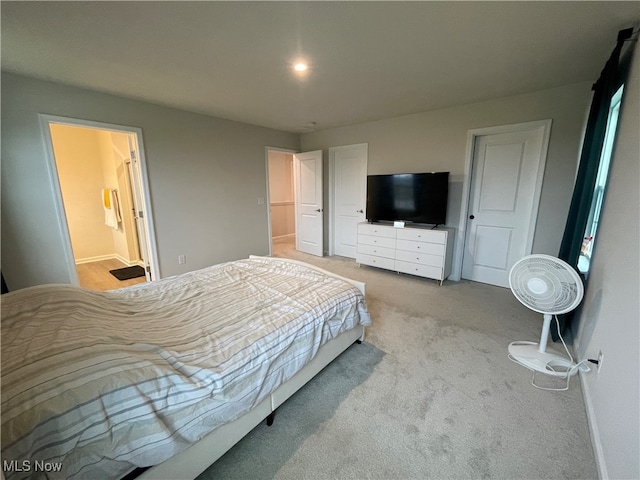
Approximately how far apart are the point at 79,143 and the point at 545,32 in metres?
6.46

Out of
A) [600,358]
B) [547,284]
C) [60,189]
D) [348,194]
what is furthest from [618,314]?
[60,189]

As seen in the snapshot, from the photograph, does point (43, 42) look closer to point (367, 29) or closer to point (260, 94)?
point (260, 94)

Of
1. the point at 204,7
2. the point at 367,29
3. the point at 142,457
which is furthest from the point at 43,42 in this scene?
the point at 142,457

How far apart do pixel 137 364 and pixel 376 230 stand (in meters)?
3.46

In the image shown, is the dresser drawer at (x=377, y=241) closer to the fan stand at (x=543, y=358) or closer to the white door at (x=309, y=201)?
the white door at (x=309, y=201)

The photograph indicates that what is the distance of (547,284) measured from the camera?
6.22ft

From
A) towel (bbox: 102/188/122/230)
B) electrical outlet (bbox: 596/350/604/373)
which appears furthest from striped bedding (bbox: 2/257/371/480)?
towel (bbox: 102/188/122/230)

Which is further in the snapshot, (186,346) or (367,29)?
(367,29)

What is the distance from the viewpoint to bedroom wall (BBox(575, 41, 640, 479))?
1.08 meters

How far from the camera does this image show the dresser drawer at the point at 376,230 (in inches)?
152

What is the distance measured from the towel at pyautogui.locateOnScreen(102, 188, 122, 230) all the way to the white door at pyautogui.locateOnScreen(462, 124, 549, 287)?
5.87 meters

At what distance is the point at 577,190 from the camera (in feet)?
6.96

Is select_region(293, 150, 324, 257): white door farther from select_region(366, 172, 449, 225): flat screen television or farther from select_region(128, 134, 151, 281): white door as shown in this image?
select_region(128, 134, 151, 281): white door

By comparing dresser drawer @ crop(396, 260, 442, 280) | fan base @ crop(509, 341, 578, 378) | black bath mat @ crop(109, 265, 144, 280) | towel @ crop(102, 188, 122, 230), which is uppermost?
towel @ crop(102, 188, 122, 230)
